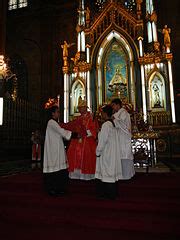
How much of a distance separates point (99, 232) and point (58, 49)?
48.5 ft

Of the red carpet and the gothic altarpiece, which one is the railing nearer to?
the gothic altarpiece

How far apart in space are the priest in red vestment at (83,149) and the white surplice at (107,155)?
3.70 ft

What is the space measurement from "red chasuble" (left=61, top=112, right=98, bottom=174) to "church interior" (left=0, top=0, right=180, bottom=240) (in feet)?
1.42

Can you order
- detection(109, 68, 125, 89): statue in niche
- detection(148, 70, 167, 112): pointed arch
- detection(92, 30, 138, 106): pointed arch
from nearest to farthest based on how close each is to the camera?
detection(148, 70, 167, 112): pointed arch, detection(92, 30, 138, 106): pointed arch, detection(109, 68, 125, 89): statue in niche

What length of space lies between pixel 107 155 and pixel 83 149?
1379mm

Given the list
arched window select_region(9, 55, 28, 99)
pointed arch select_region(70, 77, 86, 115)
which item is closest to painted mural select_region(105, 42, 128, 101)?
pointed arch select_region(70, 77, 86, 115)

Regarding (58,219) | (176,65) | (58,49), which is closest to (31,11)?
(58,49)

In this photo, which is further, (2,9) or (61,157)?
(2,9)

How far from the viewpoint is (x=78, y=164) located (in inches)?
222

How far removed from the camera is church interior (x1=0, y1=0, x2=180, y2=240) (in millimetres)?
3176

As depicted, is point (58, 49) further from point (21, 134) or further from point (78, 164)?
point (78, 164)

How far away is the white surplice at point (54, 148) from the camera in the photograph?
4562mm

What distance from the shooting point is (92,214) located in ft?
11.0

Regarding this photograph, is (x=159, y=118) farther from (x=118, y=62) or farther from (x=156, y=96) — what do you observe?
(x=118, y=62)
